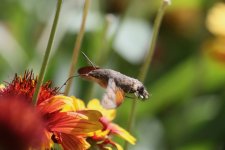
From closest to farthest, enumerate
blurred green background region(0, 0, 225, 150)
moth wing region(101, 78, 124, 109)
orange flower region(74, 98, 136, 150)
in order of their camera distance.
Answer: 1. moth wing region(101, 78, 124, 109)
2. orange flower region(74, 98, 136, 150)
3. blurred green background region(0, 0, 225, 150)

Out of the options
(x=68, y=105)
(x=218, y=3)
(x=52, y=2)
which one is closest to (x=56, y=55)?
(x=52, y=2)

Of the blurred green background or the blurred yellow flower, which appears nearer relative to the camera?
the blurred green background

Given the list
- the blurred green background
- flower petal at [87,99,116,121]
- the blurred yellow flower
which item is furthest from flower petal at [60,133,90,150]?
the blurred yellow flower

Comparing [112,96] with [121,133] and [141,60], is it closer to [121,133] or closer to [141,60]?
[121,133]

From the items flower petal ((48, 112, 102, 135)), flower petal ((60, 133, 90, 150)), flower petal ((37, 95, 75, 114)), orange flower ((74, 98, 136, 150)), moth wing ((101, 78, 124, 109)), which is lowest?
orange flower ((74, 98, 136, 150))

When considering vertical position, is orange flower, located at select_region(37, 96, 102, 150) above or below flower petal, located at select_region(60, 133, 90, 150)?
above

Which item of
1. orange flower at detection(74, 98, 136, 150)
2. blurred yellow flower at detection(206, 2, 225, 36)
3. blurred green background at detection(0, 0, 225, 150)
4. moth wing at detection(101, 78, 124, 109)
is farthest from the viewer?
blurred yellow flower at detection(206, 2, 225, 36)

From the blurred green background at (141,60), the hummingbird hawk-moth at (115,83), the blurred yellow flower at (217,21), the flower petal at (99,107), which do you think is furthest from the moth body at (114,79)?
the blurred yellow flower at (217,21)

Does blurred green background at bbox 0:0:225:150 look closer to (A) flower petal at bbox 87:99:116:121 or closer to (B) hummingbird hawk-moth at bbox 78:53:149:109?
(A) flower petal at bbox 87:99:116:121
